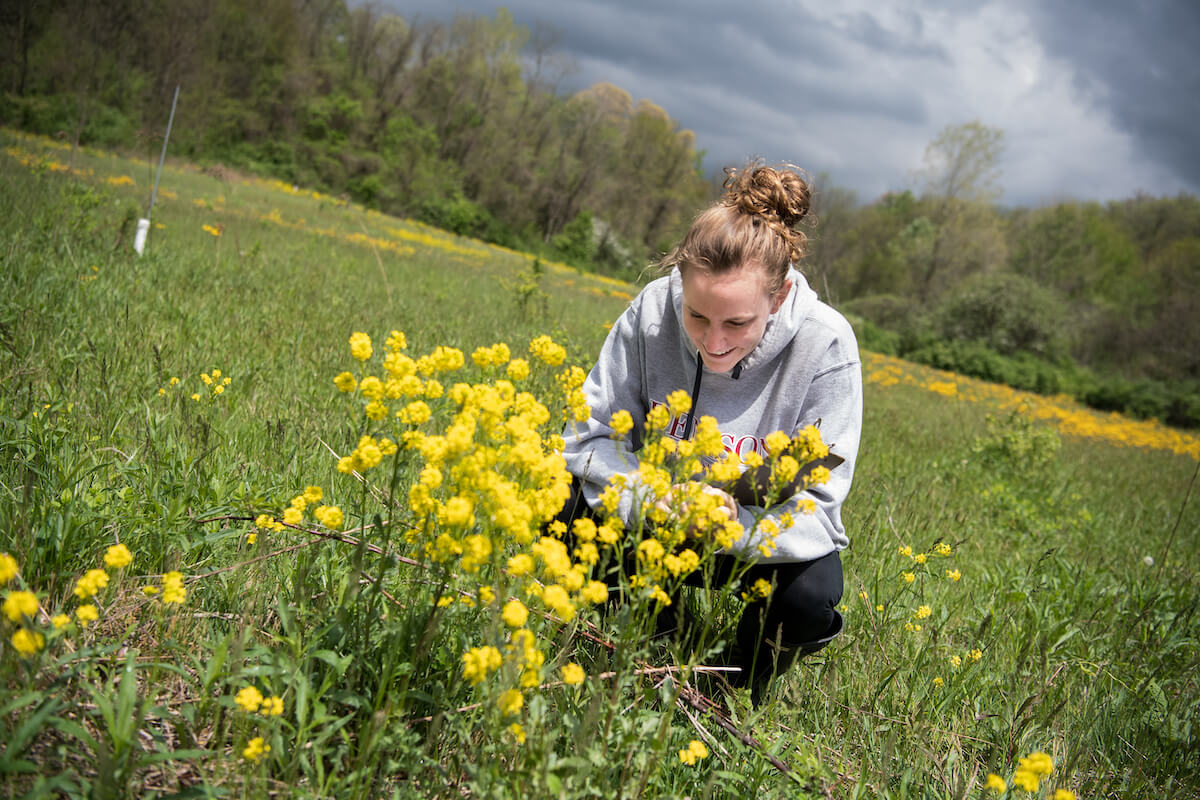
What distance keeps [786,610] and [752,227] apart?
116 centimetres

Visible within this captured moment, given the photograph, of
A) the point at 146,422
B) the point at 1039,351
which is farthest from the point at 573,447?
the point at 1039,351

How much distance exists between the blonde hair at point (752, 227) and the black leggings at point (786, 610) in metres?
0.81

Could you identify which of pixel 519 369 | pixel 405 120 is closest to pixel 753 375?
pixel 519 369

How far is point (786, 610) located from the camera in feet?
6.56

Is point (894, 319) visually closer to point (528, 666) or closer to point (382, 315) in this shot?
point (382, 315)

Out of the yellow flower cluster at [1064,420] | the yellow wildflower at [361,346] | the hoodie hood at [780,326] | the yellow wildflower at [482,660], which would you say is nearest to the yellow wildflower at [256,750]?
the yellow wildflower at [482,660]

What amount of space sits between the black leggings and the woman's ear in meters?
0.82

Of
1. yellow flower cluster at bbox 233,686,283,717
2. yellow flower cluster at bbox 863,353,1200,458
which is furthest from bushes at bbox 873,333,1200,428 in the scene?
yellow flower cluster at bbox 233,686,283,717

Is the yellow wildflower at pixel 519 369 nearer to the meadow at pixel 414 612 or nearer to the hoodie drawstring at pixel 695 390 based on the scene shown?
the meadow at pixel 414 612

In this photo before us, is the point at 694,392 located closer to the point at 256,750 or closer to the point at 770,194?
the point at 770,194

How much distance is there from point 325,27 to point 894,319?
126 ft

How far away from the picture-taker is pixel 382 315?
18.6 feet

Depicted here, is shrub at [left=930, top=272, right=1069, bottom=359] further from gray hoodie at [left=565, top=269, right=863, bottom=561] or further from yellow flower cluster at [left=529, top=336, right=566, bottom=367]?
yellow flower cluster at [left=529, top=336, right=566, bottom=367]

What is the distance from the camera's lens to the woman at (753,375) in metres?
1.96
